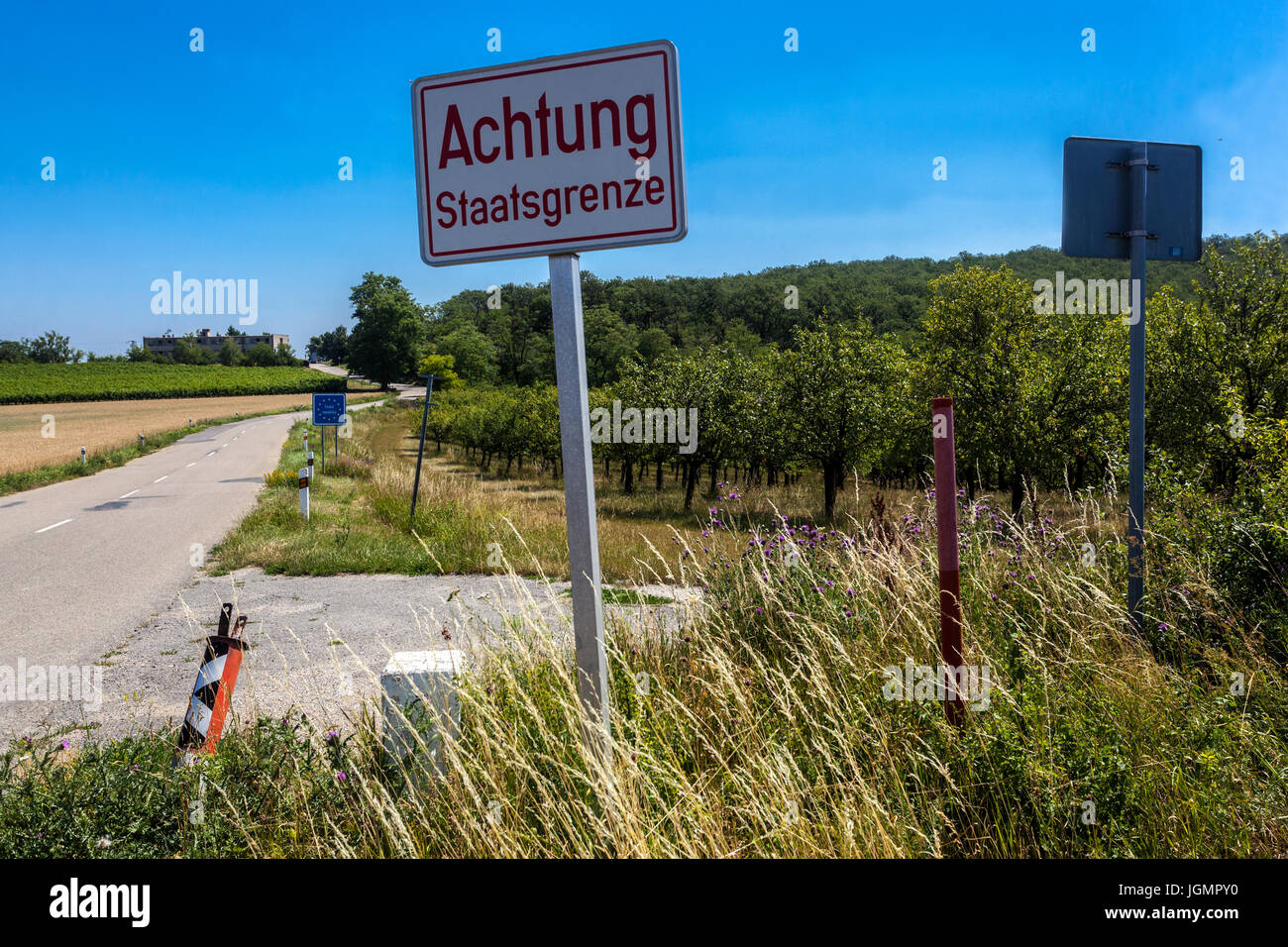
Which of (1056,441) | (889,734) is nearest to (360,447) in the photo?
(1056,441)

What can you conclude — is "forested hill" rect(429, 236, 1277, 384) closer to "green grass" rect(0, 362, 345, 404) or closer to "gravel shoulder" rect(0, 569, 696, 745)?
"green grass" rect(0, 362, 345, 404)

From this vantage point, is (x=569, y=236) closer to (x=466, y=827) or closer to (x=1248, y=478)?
(x=466, y=827)

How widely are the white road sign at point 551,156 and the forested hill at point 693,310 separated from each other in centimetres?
6792

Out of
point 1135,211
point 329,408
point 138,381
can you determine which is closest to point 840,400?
point 329,408

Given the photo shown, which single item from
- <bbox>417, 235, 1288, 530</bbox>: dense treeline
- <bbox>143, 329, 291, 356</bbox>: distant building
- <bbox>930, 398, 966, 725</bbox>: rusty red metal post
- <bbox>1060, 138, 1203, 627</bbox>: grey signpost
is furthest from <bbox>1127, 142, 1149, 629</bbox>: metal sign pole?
<bbox>143, 329, 291, 356</bbox>: distant building

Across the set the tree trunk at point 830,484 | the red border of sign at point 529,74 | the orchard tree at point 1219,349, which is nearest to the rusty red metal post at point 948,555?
the red border of sign at point 529,74

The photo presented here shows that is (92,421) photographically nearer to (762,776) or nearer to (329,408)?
(329,408)

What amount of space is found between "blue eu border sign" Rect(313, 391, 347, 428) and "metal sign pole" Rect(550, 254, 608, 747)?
60.5 ft

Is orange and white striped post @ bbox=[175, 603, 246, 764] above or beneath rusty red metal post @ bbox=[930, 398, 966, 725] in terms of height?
beneath

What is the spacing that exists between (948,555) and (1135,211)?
2.60 metres

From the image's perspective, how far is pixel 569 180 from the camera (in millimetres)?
2297

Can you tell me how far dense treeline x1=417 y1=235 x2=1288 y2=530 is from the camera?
701 inches

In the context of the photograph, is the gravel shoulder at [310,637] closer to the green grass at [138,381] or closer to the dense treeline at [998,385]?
the dense treeline at [998,385]

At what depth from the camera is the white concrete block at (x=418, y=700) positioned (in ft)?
9.37
